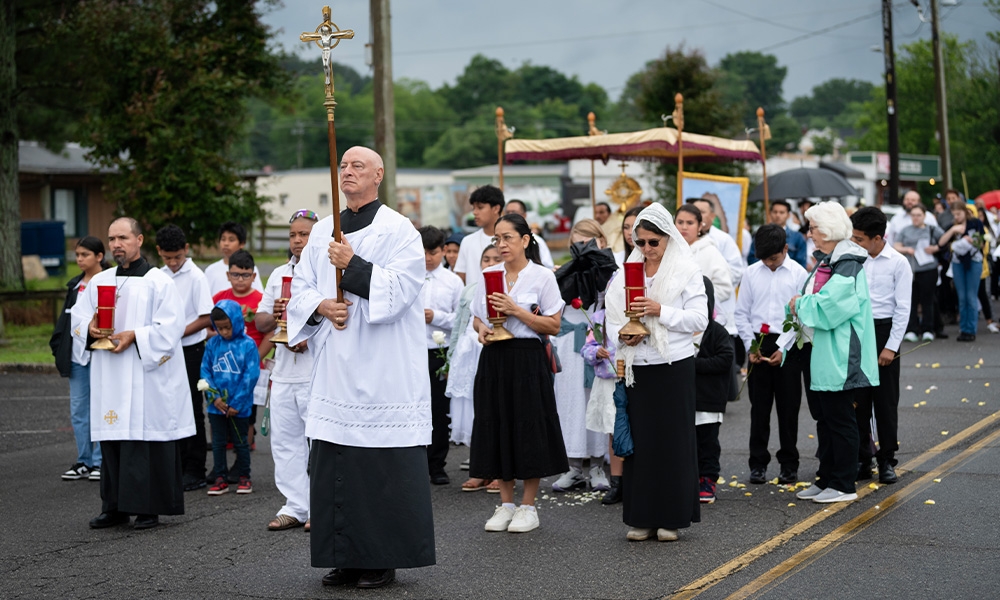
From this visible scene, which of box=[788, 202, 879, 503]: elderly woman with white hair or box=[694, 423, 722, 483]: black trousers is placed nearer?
box=[788, 202, 879, 503]: elderly woman with white hair

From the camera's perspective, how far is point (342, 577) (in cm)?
635

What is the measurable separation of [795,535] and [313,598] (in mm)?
2988

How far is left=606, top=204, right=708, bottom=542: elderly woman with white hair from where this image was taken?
7020 mm

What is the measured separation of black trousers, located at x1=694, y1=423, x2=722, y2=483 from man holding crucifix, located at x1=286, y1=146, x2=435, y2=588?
2.65 m

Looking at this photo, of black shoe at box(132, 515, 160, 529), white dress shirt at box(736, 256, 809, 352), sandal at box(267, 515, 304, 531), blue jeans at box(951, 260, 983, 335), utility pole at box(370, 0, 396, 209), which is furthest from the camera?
blue jeans at box(951, 260, 983, 335)

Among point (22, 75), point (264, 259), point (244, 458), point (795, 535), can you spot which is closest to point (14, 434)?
point (244, 458)

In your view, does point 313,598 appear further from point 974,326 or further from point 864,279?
point 974,326

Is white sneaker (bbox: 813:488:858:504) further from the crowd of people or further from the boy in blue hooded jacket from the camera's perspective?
the boy in blue hooded jacket

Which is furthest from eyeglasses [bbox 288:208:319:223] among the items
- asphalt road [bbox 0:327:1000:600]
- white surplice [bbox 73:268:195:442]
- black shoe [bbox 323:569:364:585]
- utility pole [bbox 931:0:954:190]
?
utility pole [bbox 931:0:954:190]

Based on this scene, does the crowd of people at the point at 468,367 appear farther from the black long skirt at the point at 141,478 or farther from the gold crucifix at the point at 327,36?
the gold crucifix at the point at 327,36

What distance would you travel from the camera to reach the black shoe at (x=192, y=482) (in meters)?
9.25

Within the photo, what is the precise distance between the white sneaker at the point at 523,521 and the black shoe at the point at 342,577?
1.37 m

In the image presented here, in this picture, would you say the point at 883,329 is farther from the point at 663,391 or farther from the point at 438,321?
the point at 438,321

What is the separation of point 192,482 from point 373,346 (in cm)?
367
